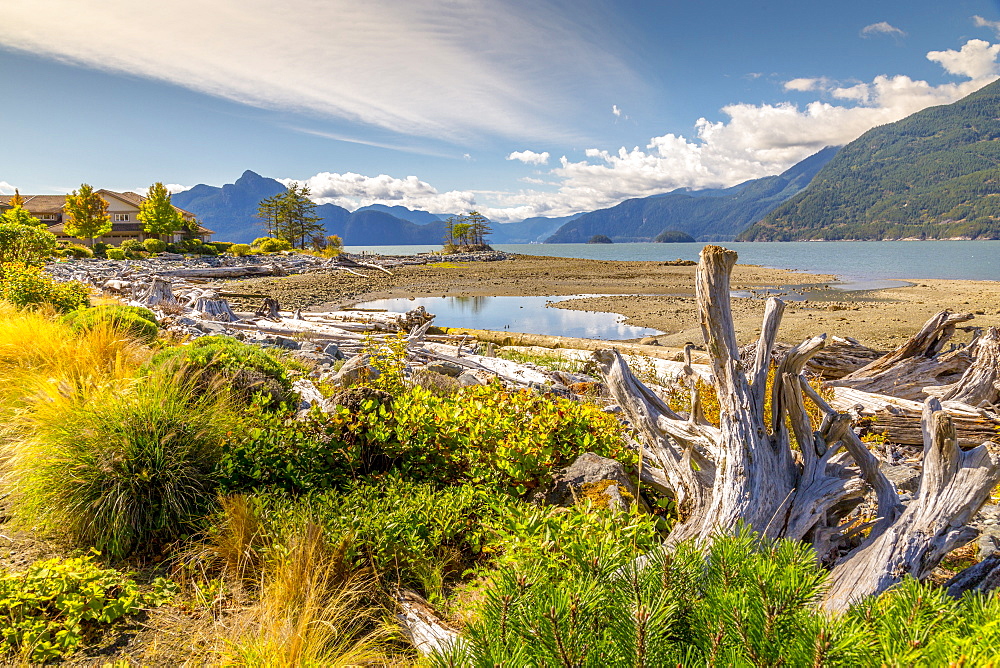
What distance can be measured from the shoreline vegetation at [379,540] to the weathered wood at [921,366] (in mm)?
1047

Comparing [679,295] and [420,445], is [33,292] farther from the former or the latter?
[679,295]

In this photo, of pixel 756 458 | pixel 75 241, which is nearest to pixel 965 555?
pixel 756 458

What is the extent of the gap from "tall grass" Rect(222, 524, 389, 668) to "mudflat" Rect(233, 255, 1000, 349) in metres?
15.1

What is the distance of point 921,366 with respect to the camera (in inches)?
312

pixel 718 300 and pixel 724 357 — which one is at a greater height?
pixel 718 300

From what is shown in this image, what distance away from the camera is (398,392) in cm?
653

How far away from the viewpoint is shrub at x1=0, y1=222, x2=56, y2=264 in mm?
17109

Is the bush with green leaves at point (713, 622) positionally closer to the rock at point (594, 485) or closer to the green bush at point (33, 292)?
the rock at point (594, 485)

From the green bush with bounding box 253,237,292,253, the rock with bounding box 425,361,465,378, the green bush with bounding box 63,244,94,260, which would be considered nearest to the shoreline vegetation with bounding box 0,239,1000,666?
the rock with bounding box 425,361,465,378

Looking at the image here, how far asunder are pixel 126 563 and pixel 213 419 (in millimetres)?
1305

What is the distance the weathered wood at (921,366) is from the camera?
778 cm

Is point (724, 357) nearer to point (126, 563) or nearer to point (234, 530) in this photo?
point (234, 530)

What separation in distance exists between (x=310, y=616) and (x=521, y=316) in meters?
23.2

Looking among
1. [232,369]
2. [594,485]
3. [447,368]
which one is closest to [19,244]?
[447,368]
